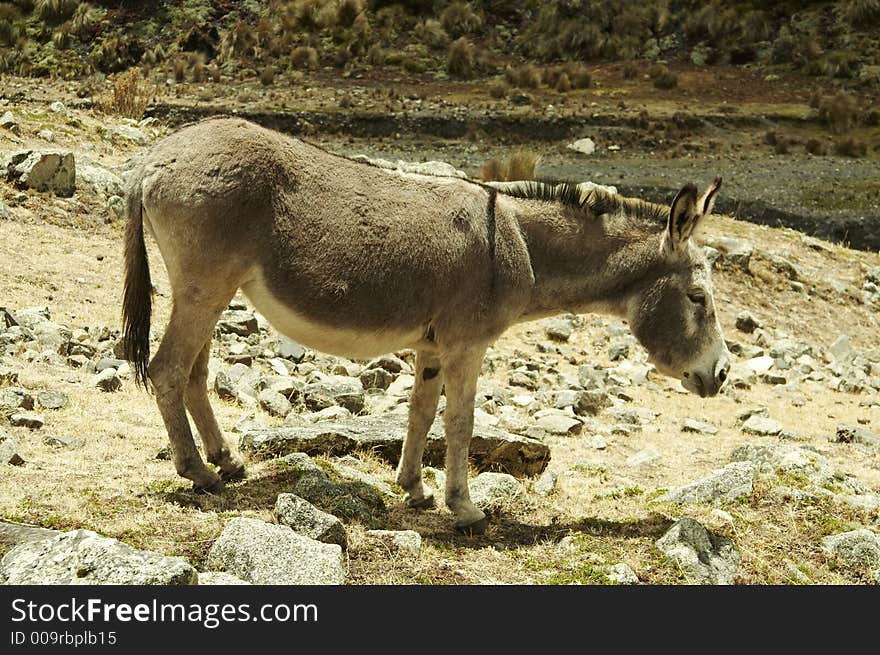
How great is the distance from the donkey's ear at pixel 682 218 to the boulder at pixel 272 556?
327 cm

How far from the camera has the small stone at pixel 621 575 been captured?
6027 millimetres

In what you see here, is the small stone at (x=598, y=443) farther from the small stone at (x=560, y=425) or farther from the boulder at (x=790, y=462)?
the boulder at (x=790, y=462)

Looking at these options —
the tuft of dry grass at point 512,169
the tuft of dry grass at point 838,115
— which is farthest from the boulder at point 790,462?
the tuft of dry grass at point 838,115

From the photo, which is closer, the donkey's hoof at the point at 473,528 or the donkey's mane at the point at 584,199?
the donkey's hoof at the point at 473,528

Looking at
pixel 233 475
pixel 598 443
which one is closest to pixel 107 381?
pixel 233 475

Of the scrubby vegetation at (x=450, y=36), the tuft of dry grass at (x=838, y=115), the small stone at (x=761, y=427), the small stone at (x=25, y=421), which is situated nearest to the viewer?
the small stone at (x=25, y=421)

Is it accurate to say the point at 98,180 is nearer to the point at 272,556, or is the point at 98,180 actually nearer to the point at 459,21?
the point at 272,556

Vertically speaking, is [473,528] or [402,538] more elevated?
[402,538]

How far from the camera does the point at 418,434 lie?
725 centimetres

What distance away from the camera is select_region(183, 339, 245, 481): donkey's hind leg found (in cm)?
684

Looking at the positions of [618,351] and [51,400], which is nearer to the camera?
[51,400]

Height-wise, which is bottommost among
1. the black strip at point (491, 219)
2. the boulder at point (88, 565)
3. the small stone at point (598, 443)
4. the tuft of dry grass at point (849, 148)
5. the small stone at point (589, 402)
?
the tuft of dry grass at point (849, 148)

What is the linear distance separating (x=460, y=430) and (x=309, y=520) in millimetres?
1370

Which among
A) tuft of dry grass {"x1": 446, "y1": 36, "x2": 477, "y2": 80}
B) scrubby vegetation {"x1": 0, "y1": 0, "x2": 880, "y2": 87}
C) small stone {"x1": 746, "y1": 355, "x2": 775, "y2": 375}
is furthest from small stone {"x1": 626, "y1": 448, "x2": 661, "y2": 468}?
tuft of dry grass {"x1": 446, "y1": 36, "x2": 477, "y2": 80}
